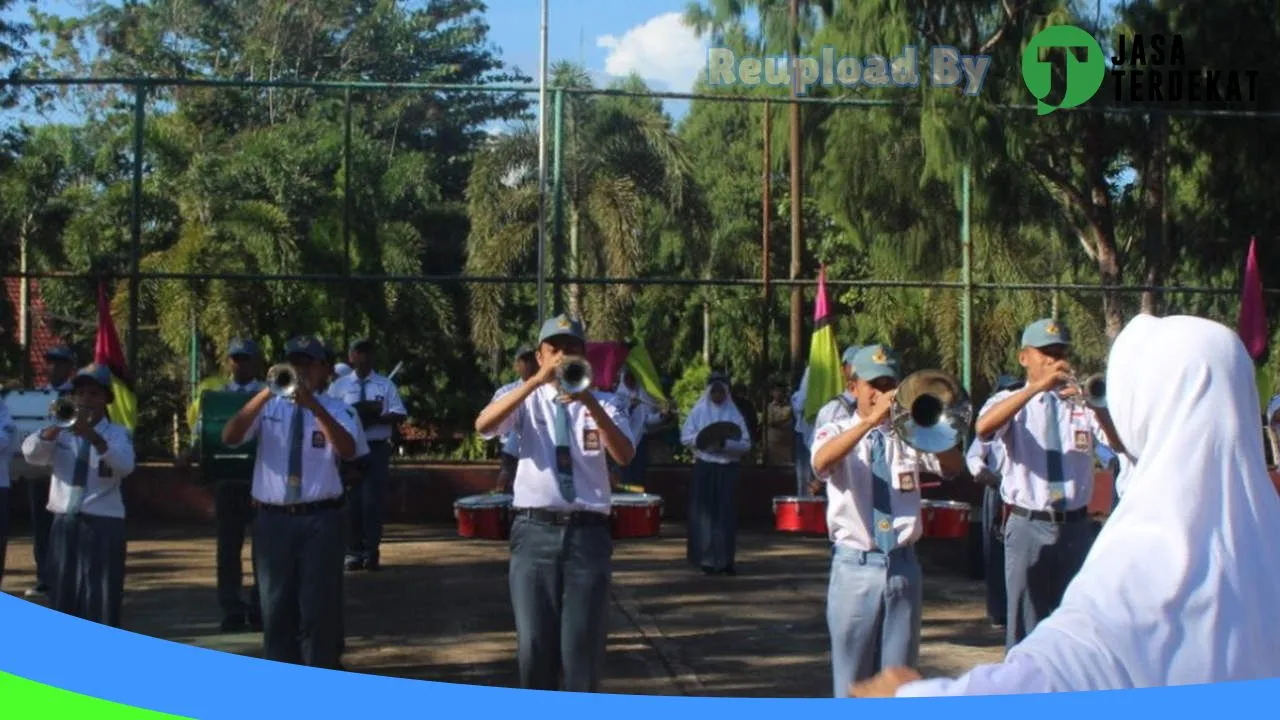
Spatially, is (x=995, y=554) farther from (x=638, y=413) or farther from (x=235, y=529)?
(x=235, y=529)

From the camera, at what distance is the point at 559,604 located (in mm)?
5992

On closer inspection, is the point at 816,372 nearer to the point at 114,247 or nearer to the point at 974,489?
the point at 974,489

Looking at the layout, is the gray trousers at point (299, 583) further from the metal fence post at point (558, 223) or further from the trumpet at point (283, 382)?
the metal fence post at point (558, 223)

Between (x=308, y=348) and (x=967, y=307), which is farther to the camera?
(x=967, y=307)

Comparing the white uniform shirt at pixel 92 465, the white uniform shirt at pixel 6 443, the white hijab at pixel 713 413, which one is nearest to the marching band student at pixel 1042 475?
the white uniform shirt at pixel 92 465

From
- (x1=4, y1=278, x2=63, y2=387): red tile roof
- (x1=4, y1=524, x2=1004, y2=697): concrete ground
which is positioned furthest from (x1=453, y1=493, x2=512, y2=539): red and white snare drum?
(x1=4, y1=278, x2=63, y2=387): red tile roof

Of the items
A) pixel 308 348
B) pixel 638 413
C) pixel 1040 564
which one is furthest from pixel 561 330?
pixel 638 413

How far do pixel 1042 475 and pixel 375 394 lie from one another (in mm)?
5631

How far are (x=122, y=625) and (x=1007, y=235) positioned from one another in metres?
11.9

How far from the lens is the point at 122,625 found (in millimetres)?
8781

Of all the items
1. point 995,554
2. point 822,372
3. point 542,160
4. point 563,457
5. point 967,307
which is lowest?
point 995,554

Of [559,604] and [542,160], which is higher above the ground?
[542,160]

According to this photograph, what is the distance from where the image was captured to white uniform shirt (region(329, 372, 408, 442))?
1109cm

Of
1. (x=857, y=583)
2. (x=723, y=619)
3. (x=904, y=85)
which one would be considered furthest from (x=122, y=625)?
(x=904, y=85)
